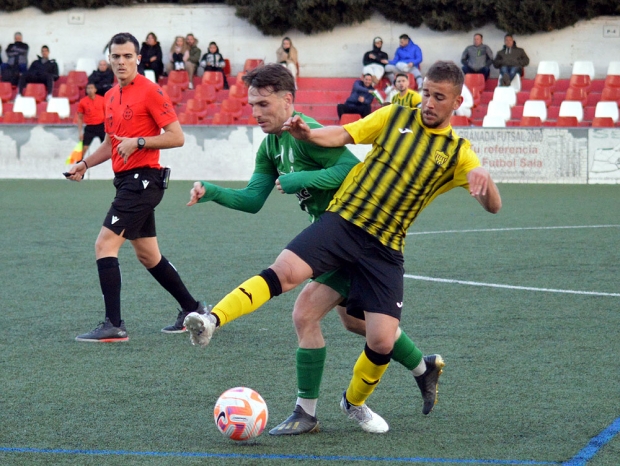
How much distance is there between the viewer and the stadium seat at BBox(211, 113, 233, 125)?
2209 centimetres

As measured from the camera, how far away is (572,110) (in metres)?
21.1

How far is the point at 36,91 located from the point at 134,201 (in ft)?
63.7

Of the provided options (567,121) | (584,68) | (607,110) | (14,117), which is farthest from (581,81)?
(14,117)

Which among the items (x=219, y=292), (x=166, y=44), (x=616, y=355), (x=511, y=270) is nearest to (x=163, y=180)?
(x=219, y=292)

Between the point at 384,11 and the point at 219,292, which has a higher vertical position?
the point at 384,11

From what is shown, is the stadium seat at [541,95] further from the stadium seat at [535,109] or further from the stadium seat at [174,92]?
the stadium seat at [174,92]

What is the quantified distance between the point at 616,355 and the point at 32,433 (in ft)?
11.1

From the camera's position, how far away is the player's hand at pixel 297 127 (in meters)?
3.98

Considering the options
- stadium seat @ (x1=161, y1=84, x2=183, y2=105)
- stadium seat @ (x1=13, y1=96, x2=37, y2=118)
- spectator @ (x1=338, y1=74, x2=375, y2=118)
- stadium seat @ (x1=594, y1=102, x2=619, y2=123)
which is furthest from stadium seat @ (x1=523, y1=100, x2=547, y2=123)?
stadium seat @ (x1=13, y1=96, x2=37, y2=118)

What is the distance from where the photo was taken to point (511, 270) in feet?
29.3

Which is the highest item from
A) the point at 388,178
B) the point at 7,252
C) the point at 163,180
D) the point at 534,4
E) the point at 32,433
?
the point at 534,4

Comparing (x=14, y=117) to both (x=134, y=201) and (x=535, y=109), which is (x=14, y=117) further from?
(x=134, y=201)

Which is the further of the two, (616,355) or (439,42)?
(439,42)

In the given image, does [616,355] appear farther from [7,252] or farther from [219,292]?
[7,252]
